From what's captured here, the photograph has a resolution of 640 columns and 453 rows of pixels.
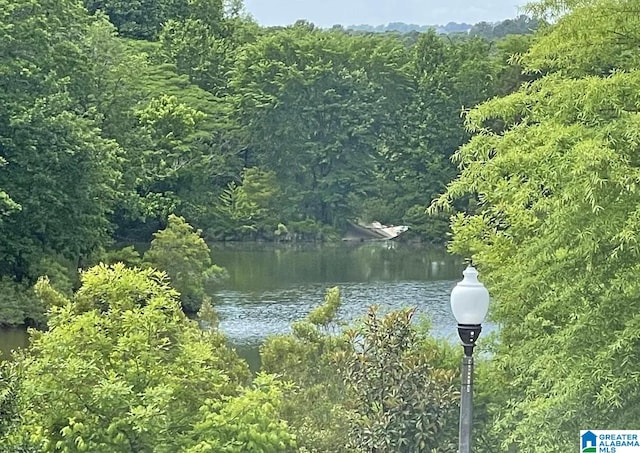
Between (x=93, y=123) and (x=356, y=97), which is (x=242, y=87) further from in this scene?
(x=93, y=123)

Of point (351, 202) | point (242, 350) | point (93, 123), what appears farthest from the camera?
point (351, 202)

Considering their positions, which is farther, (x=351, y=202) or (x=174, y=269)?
(x=351, y=202)

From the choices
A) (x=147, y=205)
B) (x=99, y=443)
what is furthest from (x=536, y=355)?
(x=147, y=205)

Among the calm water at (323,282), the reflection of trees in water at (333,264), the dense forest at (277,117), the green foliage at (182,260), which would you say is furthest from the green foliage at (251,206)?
the green foliage at (182,260)

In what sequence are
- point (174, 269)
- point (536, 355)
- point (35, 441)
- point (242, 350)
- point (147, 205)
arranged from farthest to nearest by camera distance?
point (147, 205) → point (174, 269) → point (242, 350) → point (536, 355) → point (35, 441)

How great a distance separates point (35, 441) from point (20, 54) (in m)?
17.7

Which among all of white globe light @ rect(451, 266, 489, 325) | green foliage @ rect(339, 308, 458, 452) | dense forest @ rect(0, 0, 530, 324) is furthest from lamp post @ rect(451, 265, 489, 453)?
dense forest @ rect(0, 0, 530, 324)

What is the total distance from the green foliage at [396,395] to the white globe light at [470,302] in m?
4.52

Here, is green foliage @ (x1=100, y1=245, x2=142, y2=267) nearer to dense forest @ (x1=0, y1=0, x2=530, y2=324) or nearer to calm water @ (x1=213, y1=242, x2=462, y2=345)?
calm water @ (x1=213, y1=242, x2=462, y2=345)

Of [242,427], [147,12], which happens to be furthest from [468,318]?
[147,12]

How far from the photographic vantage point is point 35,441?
768 centimetres

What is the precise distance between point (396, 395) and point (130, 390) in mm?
2564

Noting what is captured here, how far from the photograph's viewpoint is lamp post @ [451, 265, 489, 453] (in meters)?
4.95

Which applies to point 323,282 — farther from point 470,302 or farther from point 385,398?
point 470,302
